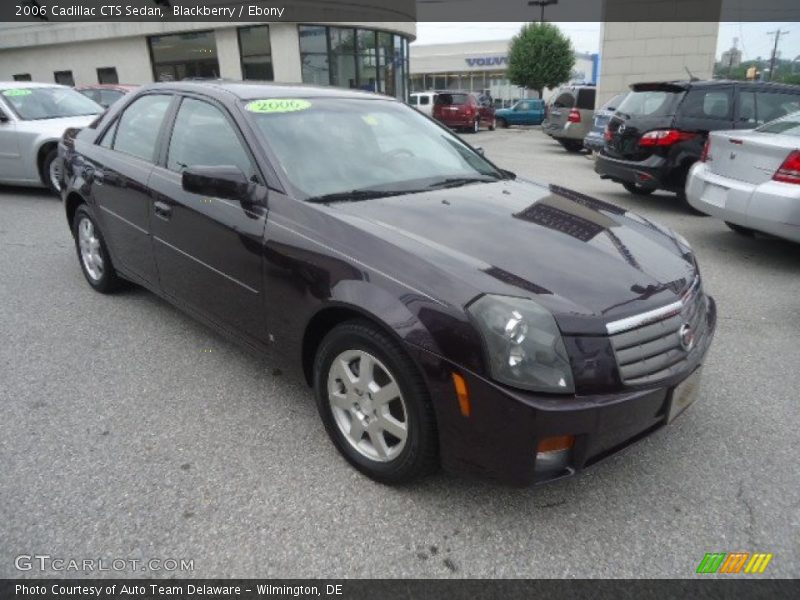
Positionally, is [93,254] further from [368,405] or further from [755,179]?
[755,179]

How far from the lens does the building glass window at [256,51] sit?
22.1 m

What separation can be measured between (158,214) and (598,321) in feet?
8.54

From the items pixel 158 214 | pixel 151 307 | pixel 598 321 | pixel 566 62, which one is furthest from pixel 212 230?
pixel 566 62

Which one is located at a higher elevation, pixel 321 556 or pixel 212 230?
pixel 212 230

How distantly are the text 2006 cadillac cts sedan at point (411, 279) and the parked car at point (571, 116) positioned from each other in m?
12.9

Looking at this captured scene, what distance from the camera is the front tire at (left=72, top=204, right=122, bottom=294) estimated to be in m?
4.42

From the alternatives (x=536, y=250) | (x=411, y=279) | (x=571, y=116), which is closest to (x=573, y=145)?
(x=571, y=116)

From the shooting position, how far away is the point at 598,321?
210 centimetres

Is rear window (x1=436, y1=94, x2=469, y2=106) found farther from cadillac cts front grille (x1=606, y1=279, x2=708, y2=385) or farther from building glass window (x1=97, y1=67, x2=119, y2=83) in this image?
cadillac cts front grille (x1=606, y1=279, x2=708, y2=385)

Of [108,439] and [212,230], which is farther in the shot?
[212,230]

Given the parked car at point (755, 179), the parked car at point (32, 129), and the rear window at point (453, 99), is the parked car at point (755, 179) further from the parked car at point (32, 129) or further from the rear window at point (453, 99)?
the rear window at point (453, 99)

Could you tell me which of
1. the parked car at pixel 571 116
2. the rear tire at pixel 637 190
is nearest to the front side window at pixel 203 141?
the rear tire at pixel 637 190

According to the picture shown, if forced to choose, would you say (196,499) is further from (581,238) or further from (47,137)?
(47,137)
